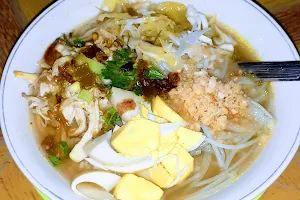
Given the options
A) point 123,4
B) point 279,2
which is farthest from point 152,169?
point 279,2

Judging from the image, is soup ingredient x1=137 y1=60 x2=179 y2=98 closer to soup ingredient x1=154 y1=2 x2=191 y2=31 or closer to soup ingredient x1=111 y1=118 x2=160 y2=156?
soup ingredient x1=111 y1=118 x2=160 y2=156

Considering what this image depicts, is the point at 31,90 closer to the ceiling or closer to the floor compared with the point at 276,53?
closer to the floor

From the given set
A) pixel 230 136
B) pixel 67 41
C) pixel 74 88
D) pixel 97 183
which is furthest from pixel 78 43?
pixel 230 136

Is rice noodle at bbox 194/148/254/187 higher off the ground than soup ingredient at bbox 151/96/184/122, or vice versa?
soup ingredient at bbox 151/96/184/122

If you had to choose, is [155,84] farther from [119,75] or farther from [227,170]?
[227,170]

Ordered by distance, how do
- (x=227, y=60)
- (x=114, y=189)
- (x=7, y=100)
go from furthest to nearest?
(x=227, y=60) < (x=7, y=100) < (x=114, y=189)

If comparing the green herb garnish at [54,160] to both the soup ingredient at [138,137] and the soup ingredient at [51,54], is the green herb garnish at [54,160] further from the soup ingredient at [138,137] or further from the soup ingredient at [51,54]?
the soup ingredient at [51,54]

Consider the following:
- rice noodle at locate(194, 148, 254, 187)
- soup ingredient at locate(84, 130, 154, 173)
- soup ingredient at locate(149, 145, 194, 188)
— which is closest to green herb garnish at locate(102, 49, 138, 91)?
soup ingredient at locate(84, 130, 154, 173)

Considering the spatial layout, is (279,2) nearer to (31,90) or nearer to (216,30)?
(216,30)
